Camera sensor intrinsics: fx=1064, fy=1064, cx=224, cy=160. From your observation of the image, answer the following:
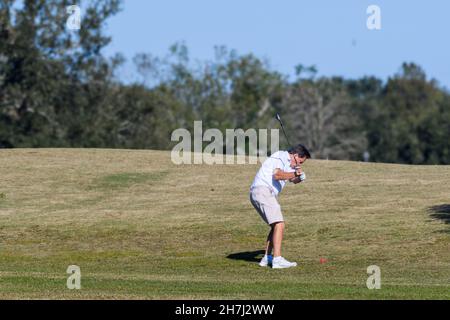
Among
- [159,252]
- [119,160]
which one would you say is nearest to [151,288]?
[159,252]

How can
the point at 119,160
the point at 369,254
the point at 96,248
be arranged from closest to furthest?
the point at 369,254 < the point at 96,248 < the point at 119,160

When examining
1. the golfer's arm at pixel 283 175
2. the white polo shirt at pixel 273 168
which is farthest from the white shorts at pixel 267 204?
the golfer's arm at pixel 283 175

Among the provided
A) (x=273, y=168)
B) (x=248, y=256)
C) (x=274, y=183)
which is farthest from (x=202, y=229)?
(x=273, y=168)

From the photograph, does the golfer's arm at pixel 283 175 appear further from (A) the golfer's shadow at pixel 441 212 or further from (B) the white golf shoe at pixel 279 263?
(A) the golfer's shadow at pixel 441 212

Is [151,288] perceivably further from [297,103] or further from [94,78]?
[297,103]

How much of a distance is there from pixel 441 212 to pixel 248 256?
21.5ft

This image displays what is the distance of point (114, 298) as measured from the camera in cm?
1566

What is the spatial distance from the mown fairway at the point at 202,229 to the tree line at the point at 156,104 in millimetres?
32221

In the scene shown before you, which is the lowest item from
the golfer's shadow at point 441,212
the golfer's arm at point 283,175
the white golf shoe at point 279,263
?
the white golf shoe at point 279,263

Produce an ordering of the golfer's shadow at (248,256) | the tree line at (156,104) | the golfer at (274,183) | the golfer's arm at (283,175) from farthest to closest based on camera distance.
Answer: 1. the tree line at (156,104)
2. the golfer's shadow at (248,256)
3. the golfer at (274,183)
4. the golfer's arm at (283,175)

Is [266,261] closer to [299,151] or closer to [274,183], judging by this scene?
[274,183]

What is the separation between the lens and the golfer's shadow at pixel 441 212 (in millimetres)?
26969

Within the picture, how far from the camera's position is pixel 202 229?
2708 centimetres
